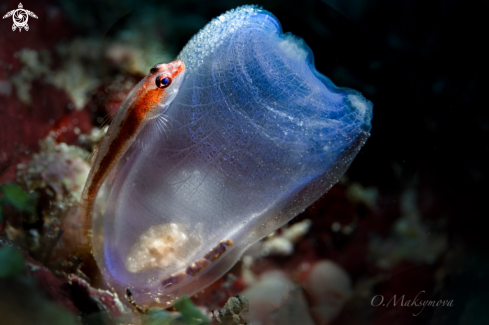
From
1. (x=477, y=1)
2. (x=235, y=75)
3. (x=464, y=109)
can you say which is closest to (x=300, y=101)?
(x=235, y=75)

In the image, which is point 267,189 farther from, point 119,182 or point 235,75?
point 119,182

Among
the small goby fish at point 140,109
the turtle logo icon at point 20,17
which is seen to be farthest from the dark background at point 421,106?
the turtle logo icon at point 20,17

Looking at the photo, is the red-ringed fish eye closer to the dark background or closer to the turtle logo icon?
the dark background

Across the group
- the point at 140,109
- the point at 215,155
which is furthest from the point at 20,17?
the point at 215,155

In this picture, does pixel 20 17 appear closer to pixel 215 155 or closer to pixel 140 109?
pixel 140 109

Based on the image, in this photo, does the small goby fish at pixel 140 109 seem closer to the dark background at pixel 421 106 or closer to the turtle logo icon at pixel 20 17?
the dark background at pixel 421 106

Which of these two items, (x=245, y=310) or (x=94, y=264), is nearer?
(x=245, y=310)
